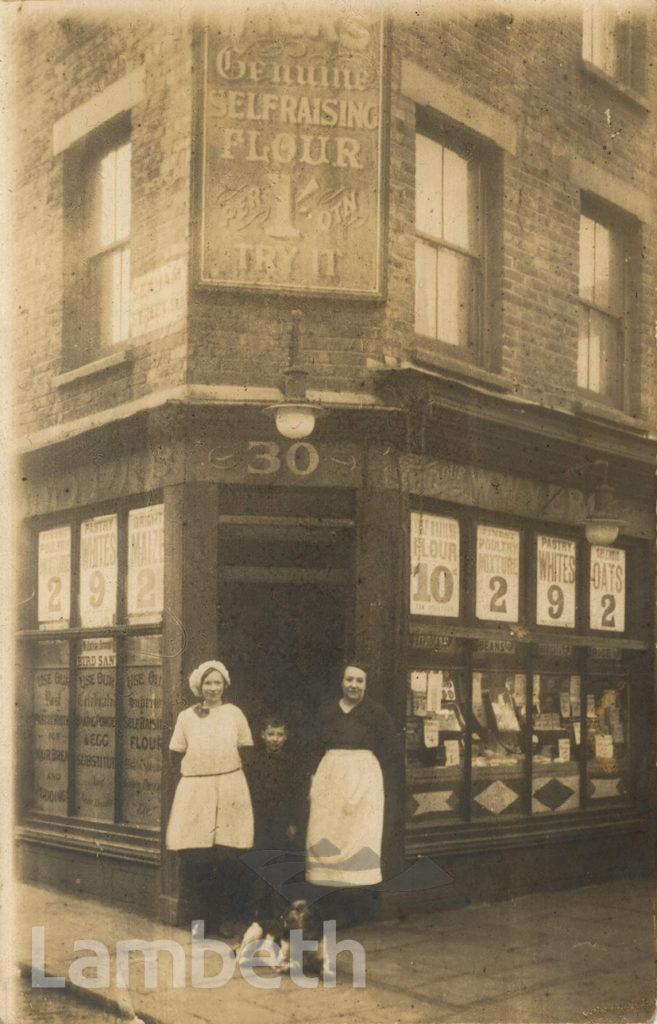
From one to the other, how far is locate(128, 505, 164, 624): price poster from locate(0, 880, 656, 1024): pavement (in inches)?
71.7

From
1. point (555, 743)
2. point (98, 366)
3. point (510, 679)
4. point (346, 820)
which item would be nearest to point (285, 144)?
point (98, 366)

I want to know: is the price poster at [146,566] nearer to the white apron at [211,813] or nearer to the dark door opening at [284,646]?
the dark door opening at [284,646]

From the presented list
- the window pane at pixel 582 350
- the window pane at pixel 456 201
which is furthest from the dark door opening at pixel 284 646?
the window pane at pixel 582 350

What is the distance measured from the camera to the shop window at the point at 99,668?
7.12 meters

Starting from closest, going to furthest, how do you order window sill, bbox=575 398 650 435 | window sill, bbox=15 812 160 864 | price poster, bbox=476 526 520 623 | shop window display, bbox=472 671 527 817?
window sill, bbox=15 812 160 864 → shop window display, bbox=472 671 527 817 → price poster, bbox=476 526 520 623 → window sill, bbox=575 398 650 435

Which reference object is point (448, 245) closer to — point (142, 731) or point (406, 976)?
point (142, 731)

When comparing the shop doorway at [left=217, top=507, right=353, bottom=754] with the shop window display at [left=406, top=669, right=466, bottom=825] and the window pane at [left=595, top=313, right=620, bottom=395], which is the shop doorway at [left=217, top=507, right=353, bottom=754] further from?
the window pane at [left=595, top=313, right=620, bottom=395]

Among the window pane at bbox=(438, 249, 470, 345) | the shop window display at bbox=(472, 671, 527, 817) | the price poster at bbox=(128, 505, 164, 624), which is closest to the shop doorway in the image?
the price poster at bbox=(128, 505, 164, 624)

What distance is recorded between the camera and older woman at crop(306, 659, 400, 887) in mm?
6969

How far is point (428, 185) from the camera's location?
25.1 feet

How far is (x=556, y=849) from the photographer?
8398mm

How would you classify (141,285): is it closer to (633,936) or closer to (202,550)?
(202,550)

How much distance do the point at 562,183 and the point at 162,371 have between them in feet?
11.5

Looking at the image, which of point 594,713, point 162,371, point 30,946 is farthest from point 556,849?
point 162,371
